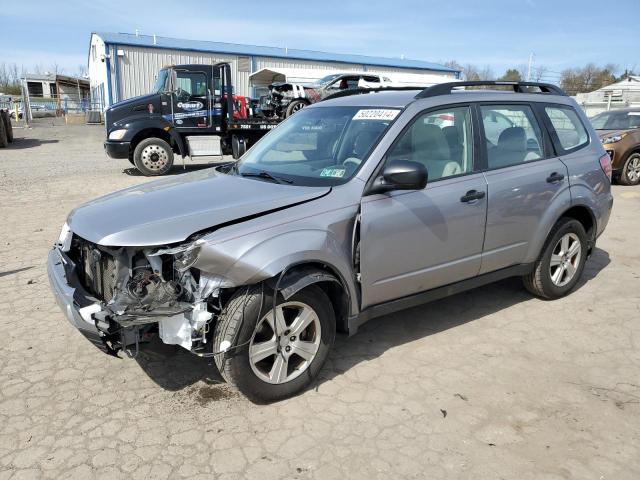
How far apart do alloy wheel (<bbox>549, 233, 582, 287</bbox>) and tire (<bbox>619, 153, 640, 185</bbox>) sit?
8.30 metres

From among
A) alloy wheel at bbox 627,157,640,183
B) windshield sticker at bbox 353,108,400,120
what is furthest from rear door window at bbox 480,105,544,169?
alloy wheel at bbox 627,157,640,183

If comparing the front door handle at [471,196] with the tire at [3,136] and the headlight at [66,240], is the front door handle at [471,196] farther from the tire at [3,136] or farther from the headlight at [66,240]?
the tire at [3,136]

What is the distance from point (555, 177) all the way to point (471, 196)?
1068mm

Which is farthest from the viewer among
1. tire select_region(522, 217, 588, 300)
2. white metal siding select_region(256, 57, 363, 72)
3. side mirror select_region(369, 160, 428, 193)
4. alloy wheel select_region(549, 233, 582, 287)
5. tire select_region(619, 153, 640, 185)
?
white metal siding select_region(256, 57, 363, 72)

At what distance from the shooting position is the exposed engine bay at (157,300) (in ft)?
9.26

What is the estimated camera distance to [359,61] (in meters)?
38.3

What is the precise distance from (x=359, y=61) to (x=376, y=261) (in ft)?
123

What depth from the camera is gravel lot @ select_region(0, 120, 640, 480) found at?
2699 mm

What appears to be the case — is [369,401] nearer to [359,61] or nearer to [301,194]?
[301,194]

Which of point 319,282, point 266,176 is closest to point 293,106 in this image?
point 266,176

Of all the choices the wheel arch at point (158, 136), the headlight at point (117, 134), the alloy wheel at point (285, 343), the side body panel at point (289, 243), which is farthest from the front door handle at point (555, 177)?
the headlight at point (117, 134)

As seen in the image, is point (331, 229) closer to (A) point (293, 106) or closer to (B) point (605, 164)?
(B) point (605, 164)

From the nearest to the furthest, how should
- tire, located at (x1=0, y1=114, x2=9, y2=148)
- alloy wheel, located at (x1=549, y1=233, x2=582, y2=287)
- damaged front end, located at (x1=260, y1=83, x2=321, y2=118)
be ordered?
alloy wheel, located at (x1=549, y1=233, x2=582, y2=287)
damaged front end, located at (x1=260, y1=83, x2=321, y2=118)
tire, located at (x1=0, y1=114, x2=9, y2=148)

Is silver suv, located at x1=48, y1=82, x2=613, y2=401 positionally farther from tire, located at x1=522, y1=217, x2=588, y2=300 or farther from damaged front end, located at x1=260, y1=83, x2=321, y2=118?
damaged front end, located at x1=260, y1=83, x2=321, y2=118
